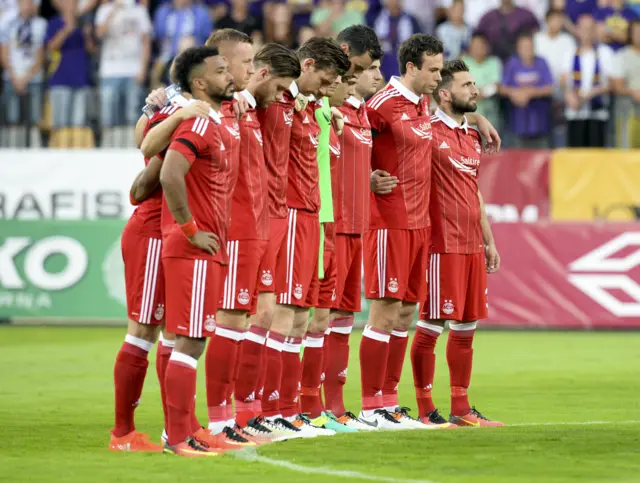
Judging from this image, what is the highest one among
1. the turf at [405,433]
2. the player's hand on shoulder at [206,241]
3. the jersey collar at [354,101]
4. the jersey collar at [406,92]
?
the jersey collar at [406,92]

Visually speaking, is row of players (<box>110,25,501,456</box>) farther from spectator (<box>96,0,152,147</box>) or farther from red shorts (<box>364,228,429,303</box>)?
spectator (<box>96,0,152,147</box>)

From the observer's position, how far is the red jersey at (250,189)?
8.38 m

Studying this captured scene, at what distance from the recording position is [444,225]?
32.7 ft

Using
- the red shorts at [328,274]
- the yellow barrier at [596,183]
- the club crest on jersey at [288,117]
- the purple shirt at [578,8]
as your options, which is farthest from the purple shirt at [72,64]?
the club crest on jersey at [288,117]

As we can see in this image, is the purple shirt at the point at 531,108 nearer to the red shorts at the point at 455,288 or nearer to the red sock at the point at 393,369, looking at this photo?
the red shorts at the point at 455,288

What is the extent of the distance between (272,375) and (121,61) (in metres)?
12.1

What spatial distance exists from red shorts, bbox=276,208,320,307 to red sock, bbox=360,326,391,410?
89cm

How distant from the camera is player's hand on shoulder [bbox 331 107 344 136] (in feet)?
31.1

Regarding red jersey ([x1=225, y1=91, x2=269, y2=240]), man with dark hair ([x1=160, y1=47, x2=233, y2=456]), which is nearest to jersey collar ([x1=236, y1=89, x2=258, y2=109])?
red jersey ([x1=225, y1=91, x2=269, y2=240])

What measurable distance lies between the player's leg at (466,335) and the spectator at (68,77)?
10.8 metres

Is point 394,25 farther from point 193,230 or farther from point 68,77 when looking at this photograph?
point 193,230

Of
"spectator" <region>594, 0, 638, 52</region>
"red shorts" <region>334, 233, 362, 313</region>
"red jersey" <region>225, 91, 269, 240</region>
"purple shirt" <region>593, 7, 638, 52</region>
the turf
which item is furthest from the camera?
"purple shirt" <region>593, 7, 638, 52</region>

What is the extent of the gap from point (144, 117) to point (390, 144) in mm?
2177

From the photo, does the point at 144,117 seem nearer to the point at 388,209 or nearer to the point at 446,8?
the point at 388,209
